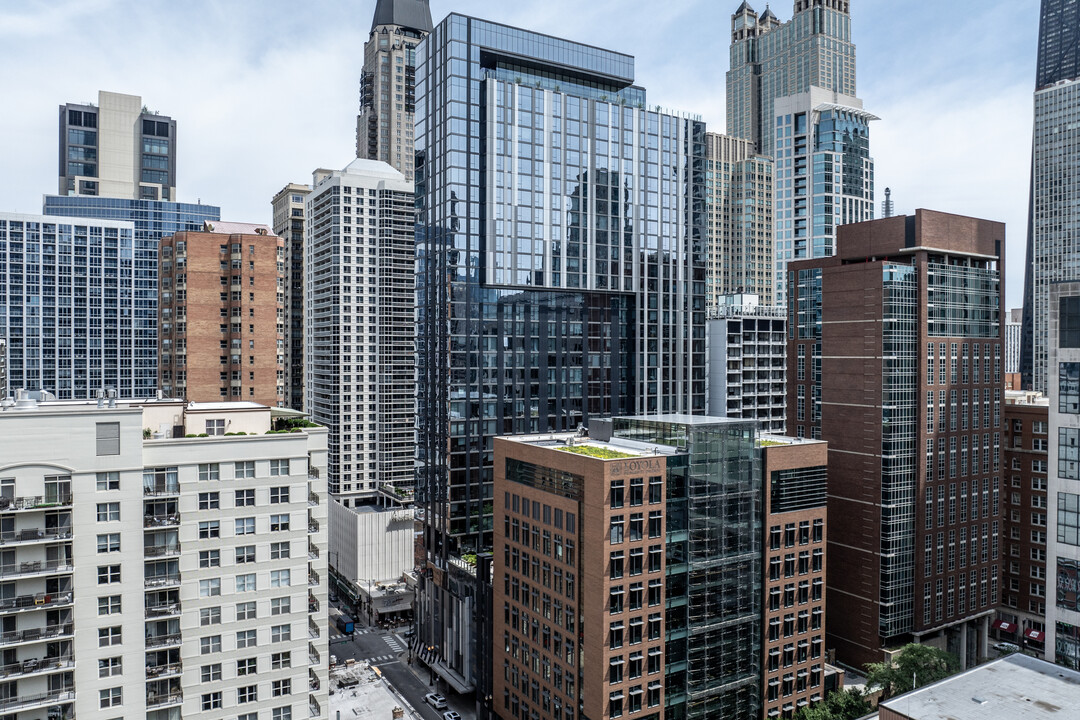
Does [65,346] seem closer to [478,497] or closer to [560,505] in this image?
[478,497]

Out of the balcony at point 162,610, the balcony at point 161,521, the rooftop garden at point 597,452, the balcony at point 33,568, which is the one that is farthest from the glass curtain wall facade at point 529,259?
the balcony at point 33,568

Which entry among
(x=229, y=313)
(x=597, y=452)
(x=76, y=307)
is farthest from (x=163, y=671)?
(x=76, y=307)

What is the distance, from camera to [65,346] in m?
170

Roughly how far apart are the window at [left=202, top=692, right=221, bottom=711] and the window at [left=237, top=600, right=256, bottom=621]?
5997 mm

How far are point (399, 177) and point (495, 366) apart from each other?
3512 inches

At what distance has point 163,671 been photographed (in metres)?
55.7

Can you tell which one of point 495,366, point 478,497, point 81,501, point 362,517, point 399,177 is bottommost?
point 362,517

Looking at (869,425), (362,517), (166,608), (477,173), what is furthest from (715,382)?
(166,608)

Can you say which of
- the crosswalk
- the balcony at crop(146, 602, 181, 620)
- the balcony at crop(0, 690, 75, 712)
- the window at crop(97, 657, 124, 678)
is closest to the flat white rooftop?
the balcony at crop(146, 602, 181, 620)

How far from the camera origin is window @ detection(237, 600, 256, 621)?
2304 inches

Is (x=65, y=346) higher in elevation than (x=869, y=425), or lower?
higher

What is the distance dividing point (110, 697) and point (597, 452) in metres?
50.0

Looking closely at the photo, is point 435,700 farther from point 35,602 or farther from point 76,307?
point 76,307

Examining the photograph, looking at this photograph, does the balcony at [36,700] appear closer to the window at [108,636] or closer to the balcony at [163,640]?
the window at [108,636]
